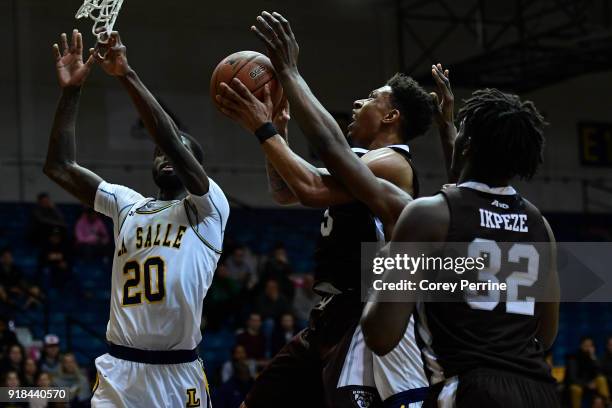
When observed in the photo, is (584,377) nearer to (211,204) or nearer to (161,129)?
(211,204)

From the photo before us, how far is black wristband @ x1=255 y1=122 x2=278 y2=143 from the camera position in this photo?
4.32 m

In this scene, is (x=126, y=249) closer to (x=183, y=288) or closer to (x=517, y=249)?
(x=183, y=288)

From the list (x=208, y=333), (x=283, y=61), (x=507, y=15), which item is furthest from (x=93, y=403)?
(x=507, y=15)

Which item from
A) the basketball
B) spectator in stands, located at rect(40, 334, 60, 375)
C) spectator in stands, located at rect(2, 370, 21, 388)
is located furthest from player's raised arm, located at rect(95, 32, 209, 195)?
spectator in stands, located at rect(40, 334, 60, 375)

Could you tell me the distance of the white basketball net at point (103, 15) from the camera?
5.27 meters

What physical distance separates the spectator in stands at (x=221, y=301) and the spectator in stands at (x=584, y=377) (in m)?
4.98

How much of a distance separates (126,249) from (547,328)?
8.42 feet

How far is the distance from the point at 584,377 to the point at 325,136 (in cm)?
1188

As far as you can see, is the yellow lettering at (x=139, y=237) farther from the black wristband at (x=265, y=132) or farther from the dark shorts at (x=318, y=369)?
the black wristband at (x=265, y=132)

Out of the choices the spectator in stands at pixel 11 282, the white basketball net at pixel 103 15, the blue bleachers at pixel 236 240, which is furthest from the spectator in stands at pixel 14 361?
the white basketball net at pixel 103 15

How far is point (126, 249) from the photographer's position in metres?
5.58

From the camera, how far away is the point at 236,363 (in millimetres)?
12531

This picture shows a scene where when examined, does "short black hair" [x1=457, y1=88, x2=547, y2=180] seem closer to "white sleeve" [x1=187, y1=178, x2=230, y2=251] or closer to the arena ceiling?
"white sleeve" [x1=187, y1=178, x2=230, y2=251]

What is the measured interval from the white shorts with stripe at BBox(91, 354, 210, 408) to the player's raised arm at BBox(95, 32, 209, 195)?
997 millimetres
